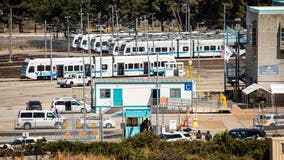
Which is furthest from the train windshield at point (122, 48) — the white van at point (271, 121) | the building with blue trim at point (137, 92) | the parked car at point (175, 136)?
the parked car at point (175, 136)

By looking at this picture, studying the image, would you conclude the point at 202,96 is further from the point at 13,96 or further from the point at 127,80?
the point at 13,96

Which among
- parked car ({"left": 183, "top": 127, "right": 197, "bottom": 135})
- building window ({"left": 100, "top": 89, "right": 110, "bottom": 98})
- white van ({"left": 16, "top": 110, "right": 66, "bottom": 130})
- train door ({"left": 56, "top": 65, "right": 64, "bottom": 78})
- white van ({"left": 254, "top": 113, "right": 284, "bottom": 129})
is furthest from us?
train door ({"left": 56, "top": 65, "right": 64, "bottom": 78})

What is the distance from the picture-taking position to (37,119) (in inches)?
1587

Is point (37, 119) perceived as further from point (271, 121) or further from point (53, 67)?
point (53, 67)

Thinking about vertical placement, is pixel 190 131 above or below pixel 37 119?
below

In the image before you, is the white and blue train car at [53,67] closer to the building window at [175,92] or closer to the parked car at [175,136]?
the building window at [175,92]

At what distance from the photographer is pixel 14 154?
28984 millimetres

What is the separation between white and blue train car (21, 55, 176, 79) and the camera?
63375 mm

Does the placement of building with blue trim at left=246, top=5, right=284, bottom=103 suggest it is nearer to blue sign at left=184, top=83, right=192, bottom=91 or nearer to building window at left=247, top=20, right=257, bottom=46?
building window at left=247, top=20, right=257, bottom=46

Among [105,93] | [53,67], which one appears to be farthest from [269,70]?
[53,67]

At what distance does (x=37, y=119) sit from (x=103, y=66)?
2358 cm

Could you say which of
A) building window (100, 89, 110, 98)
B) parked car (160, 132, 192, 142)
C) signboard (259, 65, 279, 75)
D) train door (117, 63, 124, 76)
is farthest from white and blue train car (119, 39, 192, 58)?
parked car (160, 132, 192, 142)

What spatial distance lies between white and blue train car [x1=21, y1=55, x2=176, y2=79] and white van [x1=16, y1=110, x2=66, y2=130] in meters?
22.5

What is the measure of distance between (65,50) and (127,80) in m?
41.0
